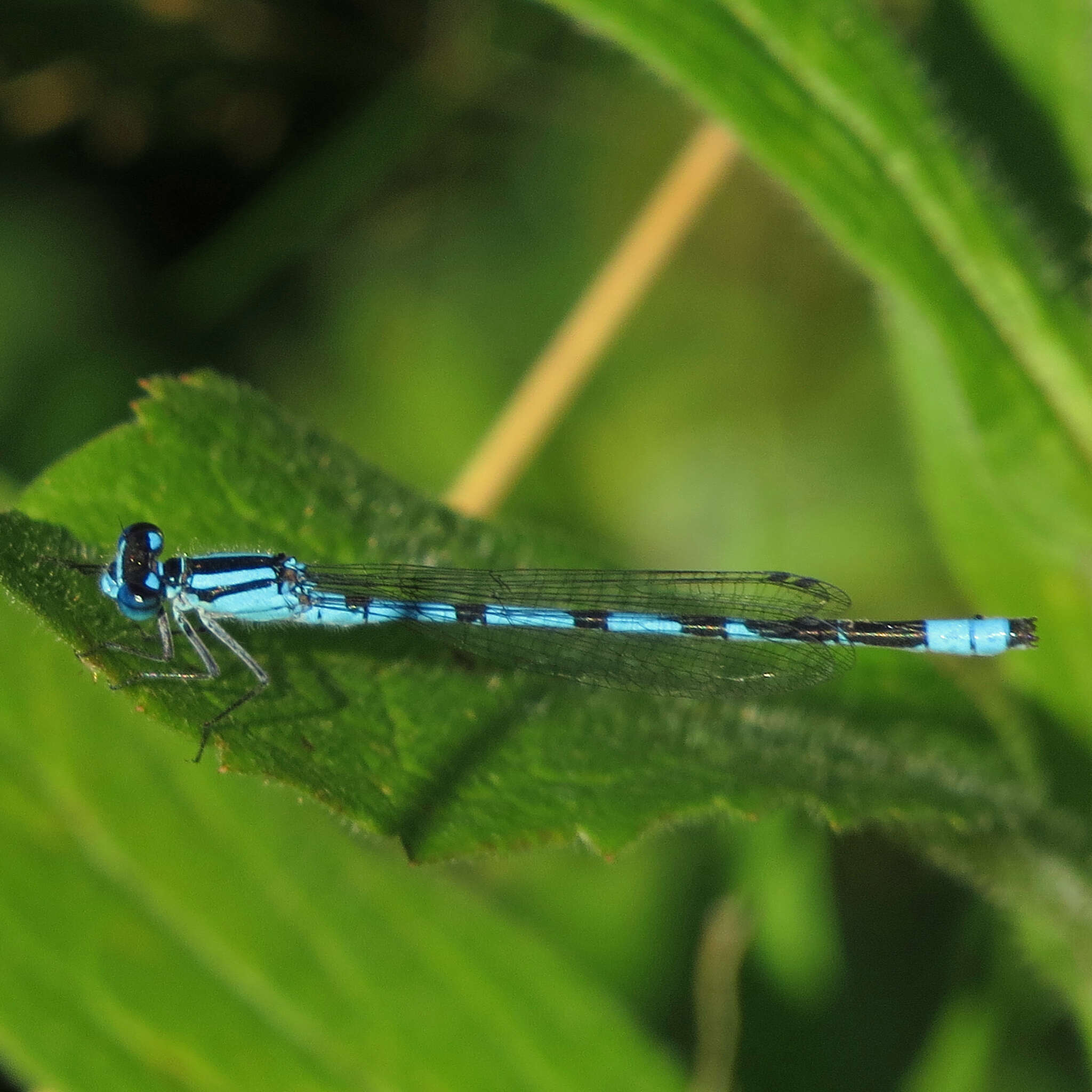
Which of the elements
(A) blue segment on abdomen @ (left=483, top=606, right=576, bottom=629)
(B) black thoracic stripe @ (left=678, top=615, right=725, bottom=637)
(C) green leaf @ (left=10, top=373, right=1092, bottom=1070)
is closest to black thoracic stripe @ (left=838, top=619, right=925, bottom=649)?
(C) green leaf @ (left=10, top=373, right=1092, bottom=1070)

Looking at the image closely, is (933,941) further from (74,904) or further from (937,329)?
(74,904)

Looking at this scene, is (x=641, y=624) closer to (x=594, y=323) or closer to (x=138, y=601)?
(x=594, y=323)

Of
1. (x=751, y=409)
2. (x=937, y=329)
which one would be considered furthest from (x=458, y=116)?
(x=937, y=329)

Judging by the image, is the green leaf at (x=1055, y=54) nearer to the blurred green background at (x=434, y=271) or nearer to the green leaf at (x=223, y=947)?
the blurred green background at (x=434, y=271)

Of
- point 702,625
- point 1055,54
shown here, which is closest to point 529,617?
point 702,625

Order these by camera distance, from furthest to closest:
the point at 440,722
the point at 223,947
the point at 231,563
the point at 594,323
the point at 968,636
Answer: the point at 594,323, the point at 968,636, the point at 231,563, the point at 223,947, the point at 440,722

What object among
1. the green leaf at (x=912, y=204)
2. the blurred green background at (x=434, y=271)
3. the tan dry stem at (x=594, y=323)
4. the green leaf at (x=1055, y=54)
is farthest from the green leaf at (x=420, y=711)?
the blurred green background at (x=434, y=271)

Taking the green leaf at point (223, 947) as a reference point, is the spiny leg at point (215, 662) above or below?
above
